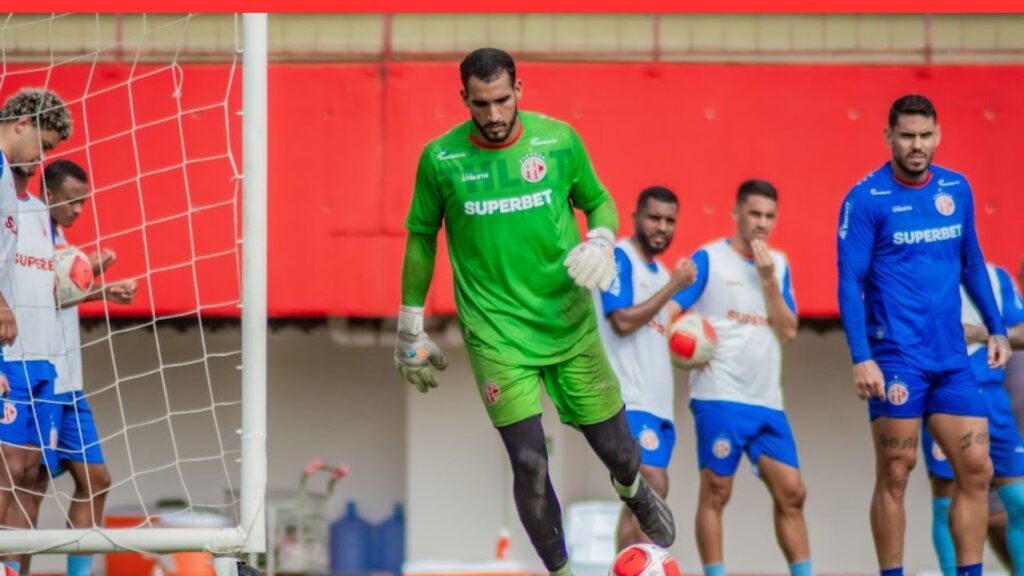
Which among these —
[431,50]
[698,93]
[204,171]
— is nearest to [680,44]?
[698,93]

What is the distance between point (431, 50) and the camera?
450 inches

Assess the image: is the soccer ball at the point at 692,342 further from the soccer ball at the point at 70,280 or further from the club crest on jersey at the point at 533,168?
the soccer ball at the point at 70,280

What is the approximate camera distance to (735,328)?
338 inches

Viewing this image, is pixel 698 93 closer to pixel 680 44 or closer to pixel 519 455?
pixel 680 44

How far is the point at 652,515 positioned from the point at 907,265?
5.23ft

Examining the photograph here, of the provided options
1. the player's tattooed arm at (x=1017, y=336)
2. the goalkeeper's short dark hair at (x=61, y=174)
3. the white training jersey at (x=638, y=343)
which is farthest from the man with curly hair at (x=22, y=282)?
the player's tattooed arm at (x=1017, y=336)

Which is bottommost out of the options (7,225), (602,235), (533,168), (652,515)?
(652,515)

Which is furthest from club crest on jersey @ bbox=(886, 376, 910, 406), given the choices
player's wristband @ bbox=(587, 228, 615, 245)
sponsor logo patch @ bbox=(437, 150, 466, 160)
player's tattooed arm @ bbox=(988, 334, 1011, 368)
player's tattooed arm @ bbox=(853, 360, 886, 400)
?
sponsor logo patch @ bbox=(437, 150, 466, 160)

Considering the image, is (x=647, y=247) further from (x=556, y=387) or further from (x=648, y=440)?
(x=556, y=387)

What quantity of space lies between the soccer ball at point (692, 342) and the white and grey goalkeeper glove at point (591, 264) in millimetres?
2035

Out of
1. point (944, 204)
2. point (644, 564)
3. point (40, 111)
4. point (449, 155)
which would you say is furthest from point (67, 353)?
point (944, 204)

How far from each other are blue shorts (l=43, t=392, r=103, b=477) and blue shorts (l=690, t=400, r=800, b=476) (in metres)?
2.98

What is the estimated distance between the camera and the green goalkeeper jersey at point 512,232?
6.57 metres

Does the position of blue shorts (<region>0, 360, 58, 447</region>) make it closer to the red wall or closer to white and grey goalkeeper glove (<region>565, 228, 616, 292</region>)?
white and grey goalkeeper glove (<region>565, 228, 616, 292</region>)
